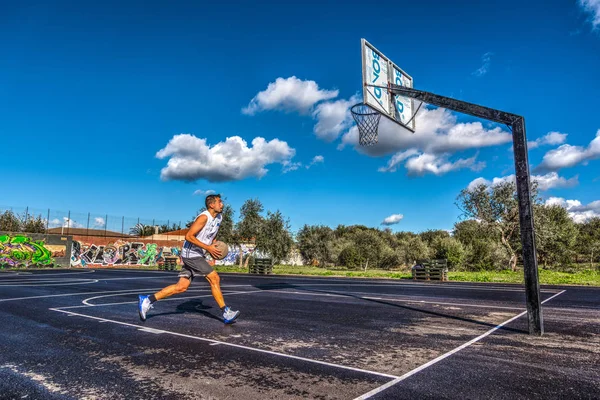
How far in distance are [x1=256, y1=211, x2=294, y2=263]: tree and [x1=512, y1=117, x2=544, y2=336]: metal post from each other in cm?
3663

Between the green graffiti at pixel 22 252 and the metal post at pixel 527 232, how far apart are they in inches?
1560

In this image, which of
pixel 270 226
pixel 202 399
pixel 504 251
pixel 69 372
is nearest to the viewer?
pixel 202 399

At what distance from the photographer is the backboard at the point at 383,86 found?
29.6ft

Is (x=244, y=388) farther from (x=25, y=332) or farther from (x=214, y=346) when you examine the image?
(x=25, y=332)

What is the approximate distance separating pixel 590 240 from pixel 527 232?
50122mm

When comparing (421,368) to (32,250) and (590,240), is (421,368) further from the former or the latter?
(590,240)

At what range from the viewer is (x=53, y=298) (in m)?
10.6

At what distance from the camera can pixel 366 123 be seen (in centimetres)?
1019

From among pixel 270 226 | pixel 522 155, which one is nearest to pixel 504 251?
pixel 270 226

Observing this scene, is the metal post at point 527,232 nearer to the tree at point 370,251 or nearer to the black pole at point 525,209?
the black pole at point 525,209

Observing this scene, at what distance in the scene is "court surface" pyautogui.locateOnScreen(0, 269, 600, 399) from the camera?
3.47 metres

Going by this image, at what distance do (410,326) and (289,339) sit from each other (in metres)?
2.35

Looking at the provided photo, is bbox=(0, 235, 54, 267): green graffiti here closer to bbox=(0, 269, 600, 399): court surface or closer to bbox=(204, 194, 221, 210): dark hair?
bbox=(0, 269, 600, 399): court surface

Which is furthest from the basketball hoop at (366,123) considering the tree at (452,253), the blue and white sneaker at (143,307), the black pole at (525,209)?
the tree at (452,253)
